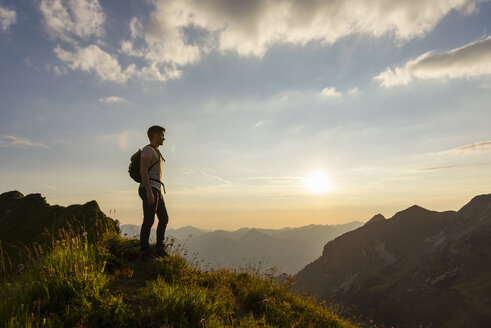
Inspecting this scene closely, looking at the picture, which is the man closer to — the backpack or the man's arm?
the man's arm

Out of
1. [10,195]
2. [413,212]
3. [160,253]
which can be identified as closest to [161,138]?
[160,253]

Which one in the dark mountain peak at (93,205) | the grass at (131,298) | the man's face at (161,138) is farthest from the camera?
the dark mountain peak at (93,205)

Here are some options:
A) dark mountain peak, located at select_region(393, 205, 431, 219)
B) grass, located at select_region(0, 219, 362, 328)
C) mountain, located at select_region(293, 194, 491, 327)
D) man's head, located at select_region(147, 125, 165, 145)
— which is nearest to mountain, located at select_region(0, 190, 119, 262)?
grass, located at select_region(0, 219, 362, 328)

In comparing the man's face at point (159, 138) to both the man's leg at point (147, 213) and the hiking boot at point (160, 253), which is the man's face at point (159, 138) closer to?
the man's leg at point (147, 213)

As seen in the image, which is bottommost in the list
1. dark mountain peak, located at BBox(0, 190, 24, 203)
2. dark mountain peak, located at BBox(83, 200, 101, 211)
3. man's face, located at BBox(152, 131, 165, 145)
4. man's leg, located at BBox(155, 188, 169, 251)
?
man's leg, located at BBox(155, 188, 169, 251)

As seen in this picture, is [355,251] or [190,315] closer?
[190,315]

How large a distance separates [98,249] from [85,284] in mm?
2298

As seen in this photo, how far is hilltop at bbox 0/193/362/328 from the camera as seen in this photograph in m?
3.64

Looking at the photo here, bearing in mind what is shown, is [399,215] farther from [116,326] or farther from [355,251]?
[116,326]

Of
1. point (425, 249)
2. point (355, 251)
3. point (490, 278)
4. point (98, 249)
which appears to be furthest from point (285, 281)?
point (355, 251)

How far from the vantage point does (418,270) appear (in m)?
138

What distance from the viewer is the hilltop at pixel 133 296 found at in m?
3.64

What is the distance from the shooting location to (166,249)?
7.55m

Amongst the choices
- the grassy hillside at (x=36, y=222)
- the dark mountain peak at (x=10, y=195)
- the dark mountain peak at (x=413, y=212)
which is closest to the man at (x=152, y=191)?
the grassy hillside at (x=36, y=222)
